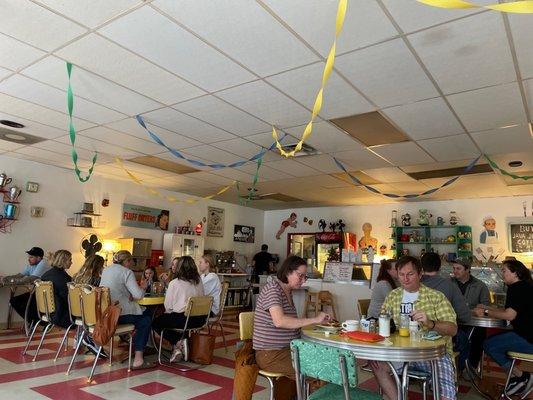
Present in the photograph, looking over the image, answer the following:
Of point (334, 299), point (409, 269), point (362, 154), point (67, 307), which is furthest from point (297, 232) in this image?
point (409, 269)

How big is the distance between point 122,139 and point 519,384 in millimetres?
5382

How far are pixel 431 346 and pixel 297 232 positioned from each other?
8942 millimetres

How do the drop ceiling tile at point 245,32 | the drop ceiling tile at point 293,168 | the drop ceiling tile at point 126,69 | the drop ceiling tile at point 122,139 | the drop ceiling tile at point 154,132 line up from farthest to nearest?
1. the drop ceiling tile at point 293,168
2. the drop ceiling tile at point 122,139
3. the drop ceiling tile at point 154,132
4. the drop ceiling tile at point 126,69
5. the drop ceiling tile at point 245,32

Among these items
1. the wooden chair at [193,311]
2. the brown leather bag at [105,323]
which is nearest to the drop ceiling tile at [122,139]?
the brown leather bag at [105,323]

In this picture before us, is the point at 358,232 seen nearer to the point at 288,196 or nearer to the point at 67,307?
the point at 288,196

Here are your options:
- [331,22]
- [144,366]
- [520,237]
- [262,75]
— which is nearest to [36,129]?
[144,366]

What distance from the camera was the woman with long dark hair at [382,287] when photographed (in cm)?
400

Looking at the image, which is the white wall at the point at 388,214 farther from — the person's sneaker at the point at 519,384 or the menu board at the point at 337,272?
the person's sneaker at the point at 519,384

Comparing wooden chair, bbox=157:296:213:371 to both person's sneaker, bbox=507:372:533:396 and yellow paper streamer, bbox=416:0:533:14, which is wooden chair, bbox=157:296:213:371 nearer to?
person's sneaker, bbox=507:372:533:396

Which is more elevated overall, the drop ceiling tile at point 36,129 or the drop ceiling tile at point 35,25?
the drop ceiling tile at point 35,25

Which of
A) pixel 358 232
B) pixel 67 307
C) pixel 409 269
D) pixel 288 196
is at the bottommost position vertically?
pixel 67 307

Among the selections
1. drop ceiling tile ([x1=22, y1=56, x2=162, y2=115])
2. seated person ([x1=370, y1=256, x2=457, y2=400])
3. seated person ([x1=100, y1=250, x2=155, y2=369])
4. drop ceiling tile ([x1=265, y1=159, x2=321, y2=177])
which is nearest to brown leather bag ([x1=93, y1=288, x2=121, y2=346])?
seated person ([x1=100, y1=250, x2=155, y2=369])

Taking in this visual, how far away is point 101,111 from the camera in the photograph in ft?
14.5

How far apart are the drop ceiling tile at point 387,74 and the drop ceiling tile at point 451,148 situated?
53.6 inches
